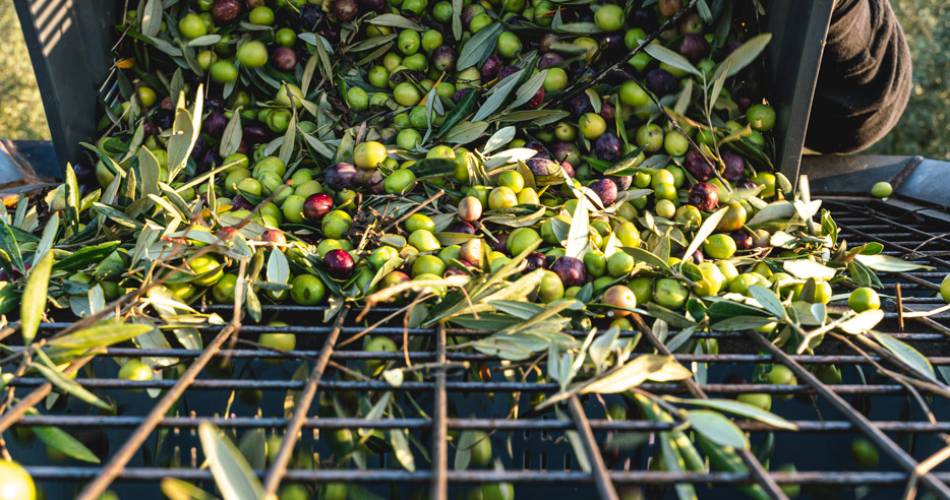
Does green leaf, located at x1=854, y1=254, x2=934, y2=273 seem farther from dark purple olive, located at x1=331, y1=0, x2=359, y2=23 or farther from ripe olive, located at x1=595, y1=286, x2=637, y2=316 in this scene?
dark purple olive, located at x1=331, y1=0, x2=359, y2=23

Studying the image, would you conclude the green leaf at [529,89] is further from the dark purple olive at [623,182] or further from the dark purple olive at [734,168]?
the dark purple olive at [734,168]

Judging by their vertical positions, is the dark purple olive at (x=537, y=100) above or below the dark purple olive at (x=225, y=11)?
below

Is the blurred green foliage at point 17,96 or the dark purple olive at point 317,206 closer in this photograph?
the dark purple olive at point 317,206

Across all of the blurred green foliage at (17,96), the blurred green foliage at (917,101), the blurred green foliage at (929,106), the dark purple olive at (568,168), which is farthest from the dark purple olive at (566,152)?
the blurred green foliage at (17,96)

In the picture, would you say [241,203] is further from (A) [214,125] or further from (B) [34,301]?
(B) [34,301]

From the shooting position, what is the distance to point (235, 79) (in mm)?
2049

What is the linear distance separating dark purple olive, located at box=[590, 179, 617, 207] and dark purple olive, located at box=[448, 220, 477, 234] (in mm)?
309

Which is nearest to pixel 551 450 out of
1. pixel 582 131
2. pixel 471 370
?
pixel 471 370

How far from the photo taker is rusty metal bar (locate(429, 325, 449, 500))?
0.80m

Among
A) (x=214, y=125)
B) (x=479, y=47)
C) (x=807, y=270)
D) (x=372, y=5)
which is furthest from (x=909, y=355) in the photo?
(x=214, y=125)

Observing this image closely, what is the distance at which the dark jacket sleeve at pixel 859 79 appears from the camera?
2.16 metres

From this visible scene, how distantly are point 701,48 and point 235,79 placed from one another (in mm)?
1252

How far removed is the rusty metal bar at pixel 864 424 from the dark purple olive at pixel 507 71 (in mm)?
991

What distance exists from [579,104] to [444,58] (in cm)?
39
